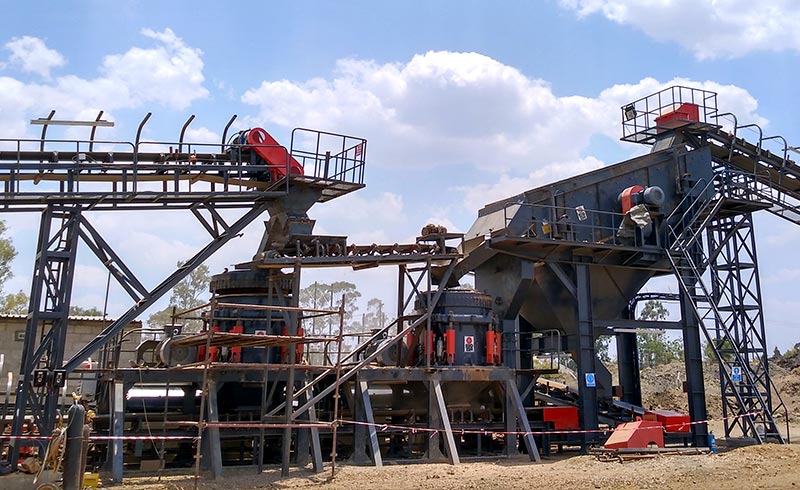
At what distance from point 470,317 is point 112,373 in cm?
786

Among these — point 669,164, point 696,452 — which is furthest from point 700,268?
point 696,452

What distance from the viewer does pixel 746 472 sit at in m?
13.3

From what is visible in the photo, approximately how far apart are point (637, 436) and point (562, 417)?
245cm

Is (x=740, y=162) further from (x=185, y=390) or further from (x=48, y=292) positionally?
(x=48, y=292)

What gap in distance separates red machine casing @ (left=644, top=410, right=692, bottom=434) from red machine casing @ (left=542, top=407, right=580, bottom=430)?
6.50 ft

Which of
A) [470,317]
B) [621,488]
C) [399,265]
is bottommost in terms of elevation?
[621,488]

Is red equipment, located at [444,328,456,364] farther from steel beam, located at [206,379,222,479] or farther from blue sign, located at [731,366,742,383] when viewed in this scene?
blue sign, located at [731,366,742,383]

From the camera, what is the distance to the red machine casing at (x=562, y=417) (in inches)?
703

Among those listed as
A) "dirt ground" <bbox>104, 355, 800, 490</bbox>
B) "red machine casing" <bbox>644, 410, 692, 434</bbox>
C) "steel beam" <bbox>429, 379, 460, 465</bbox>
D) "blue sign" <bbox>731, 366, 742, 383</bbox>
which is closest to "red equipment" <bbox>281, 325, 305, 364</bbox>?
"dirt ground" <bbox>104, 355, 800, 490</bbox>

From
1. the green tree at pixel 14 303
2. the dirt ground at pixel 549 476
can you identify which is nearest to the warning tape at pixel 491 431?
the dirt ground at pixel 549 476

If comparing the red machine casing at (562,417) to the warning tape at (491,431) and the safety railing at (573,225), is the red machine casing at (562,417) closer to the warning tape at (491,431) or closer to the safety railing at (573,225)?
the warning tape at (491,431)

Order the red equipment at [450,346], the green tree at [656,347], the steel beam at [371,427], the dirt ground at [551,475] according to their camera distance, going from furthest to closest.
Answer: the green tree at [656,347], the red equipment at [450,346], the steel beam at [371,427], the dirt ground at [551,475]

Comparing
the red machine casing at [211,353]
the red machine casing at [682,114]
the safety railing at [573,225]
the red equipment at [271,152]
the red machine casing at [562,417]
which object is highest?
the red machine casing at [682,114]

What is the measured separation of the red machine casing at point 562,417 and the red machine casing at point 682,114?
9099 millimetres
